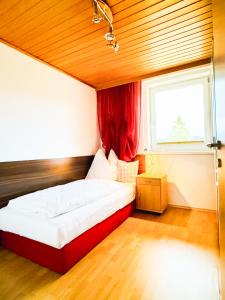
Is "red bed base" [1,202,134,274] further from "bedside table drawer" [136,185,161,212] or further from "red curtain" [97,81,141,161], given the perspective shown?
"red curtain" [97,81,141,161]

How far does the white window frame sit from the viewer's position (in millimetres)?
2854

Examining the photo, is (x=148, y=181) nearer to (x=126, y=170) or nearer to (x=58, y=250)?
(x=126, y=170)

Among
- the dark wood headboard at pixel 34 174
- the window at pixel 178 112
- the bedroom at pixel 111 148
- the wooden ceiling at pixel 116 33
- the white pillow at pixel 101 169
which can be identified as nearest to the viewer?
the bedroom at pixel 111 148

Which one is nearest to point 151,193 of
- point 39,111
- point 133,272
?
point 133,272

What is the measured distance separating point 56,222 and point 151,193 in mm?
1708

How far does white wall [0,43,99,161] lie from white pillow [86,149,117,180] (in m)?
0.30

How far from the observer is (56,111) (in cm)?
280

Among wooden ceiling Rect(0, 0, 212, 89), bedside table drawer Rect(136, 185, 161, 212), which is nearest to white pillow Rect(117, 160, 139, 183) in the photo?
bedside table drawer Rect(136, 185, 161, 212)

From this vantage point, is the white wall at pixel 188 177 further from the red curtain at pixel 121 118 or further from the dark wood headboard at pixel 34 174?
the dark wood headboard at pixel 34 174

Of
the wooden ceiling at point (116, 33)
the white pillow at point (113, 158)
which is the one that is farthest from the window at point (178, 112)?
the white pillow at point (113, 158)

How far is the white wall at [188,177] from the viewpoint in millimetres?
2840

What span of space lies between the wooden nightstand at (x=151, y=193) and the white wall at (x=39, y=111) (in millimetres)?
1259

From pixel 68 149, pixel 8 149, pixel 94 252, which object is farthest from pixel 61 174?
pixel 94 252

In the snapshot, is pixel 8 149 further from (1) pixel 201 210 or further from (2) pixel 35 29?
(1) pixel 201 210
